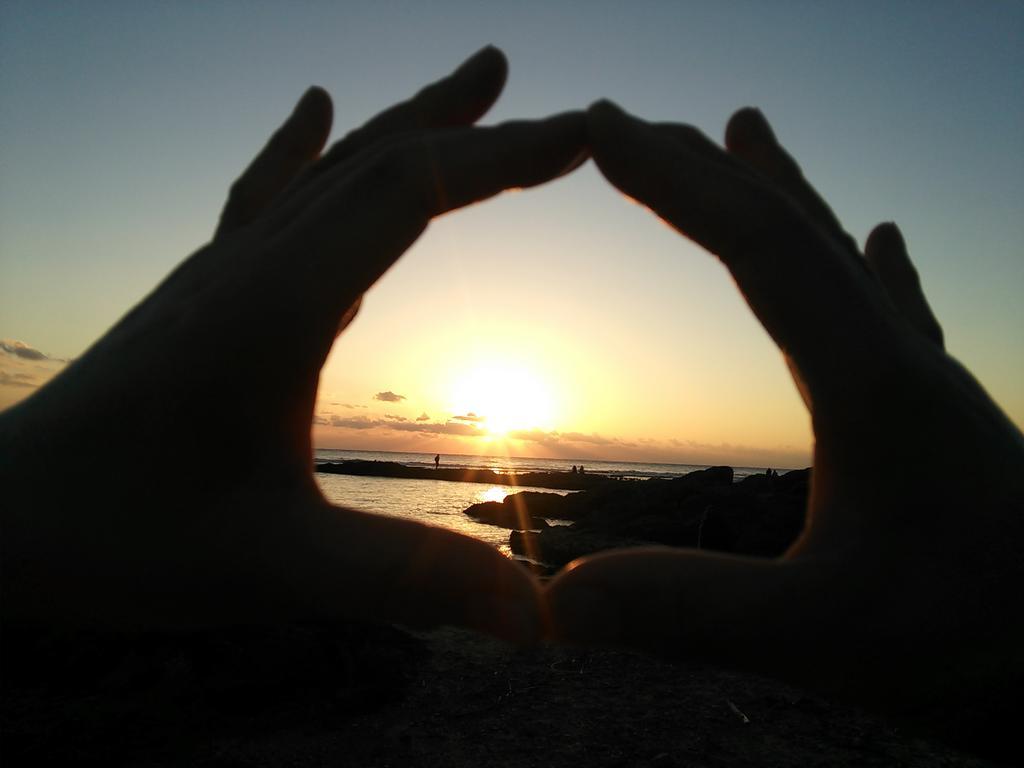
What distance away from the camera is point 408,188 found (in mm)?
1669

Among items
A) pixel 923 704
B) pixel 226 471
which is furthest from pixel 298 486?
pixel 923 704

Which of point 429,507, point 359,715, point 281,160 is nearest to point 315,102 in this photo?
point 281,160

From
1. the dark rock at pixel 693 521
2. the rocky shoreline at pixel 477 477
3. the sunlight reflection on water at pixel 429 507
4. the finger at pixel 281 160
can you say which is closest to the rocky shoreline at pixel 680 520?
the dark rock at pixel 693 521

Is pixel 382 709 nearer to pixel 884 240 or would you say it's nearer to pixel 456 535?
pixel 456 535

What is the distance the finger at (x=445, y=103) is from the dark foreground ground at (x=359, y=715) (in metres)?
3.15

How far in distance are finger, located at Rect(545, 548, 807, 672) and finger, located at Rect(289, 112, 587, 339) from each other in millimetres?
806

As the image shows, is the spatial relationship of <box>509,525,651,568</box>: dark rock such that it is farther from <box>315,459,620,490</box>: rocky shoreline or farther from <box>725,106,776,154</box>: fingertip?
<box>315,459,620,490</box>: rocky shoreline

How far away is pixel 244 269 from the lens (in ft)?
5.00

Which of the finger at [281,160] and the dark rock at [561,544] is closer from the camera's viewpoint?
the finger at [281,160]

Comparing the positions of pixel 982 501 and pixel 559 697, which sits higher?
pixel 982 501

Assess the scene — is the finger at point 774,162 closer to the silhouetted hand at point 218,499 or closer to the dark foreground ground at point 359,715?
the silhouetted hand at point 218,499

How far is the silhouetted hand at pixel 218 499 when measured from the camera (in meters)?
1.34

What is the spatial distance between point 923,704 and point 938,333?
110cm

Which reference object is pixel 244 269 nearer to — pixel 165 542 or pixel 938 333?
pixel 165 542
